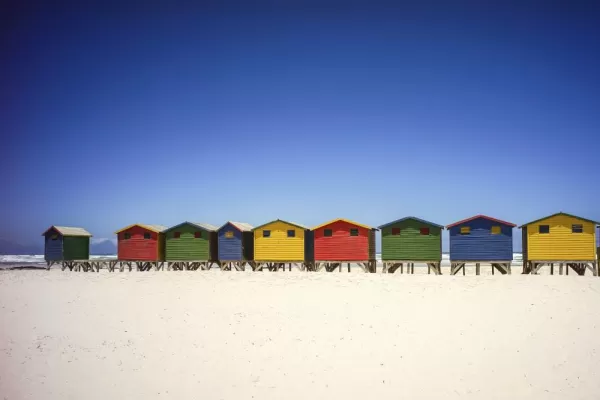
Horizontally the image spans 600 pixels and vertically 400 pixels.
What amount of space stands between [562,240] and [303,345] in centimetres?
2794

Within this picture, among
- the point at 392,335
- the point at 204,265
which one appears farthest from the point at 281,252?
the point at 392,335

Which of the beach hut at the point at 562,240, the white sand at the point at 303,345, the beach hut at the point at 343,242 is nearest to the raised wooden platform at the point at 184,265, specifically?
the beach hut at the point at 343,242

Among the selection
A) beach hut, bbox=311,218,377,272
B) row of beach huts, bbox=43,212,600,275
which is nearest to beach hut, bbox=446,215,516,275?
row of beach huts, bbox=43,212,600,275

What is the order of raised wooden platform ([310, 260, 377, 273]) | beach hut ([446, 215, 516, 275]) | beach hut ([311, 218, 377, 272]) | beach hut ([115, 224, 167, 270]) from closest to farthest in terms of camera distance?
beach hut ([446, 215, 516, 275]) < beach hut ([311, 218, 377, 272]) < raised wooden platform ([310, 260, 377, 273]) < beach hut ([115, 224, 167, 270])

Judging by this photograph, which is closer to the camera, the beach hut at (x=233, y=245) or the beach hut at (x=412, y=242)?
the beach hut at (x=412, y=242)

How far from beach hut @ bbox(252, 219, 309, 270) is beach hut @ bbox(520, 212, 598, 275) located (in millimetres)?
17824

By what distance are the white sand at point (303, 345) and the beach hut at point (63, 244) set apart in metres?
24.8

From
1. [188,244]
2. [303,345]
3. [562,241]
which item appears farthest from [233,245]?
[303,345]

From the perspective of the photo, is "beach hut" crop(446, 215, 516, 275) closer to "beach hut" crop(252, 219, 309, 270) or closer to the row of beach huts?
the row of beach huts

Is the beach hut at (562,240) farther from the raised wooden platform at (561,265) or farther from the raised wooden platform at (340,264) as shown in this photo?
the raised wooden platform at (340,264)

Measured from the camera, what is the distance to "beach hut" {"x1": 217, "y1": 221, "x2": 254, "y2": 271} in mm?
43625

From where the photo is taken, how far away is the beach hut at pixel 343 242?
131 ft

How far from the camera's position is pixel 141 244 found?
4647cm

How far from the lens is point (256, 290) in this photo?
2675cm
